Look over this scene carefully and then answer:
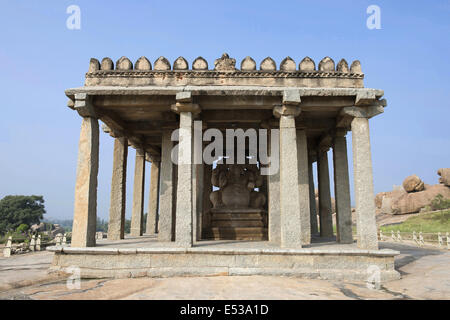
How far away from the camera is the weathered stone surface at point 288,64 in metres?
8.94

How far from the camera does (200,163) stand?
A: 34.6ft

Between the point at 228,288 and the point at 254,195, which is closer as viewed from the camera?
the point at 228,288

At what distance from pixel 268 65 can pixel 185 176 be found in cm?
398

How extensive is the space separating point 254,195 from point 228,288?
6511 mm

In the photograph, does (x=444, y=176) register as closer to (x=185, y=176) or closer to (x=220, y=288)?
(x=185, y=176)

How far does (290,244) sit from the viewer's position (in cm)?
799

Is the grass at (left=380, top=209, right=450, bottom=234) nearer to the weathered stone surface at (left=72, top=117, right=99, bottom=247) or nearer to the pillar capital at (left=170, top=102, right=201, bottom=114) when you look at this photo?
the pillar capital at (left=170, top=102, right=201, bottom=114)

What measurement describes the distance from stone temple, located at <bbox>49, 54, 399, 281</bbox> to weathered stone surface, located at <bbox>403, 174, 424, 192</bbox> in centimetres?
3839

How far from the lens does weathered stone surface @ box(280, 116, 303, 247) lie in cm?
804

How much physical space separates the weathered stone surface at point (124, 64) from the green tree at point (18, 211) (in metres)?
55.6

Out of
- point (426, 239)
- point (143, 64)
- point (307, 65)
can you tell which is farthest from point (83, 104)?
point (426, 239)

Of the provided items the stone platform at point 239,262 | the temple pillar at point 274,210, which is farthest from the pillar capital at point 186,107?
the stone platform at point 239,262
